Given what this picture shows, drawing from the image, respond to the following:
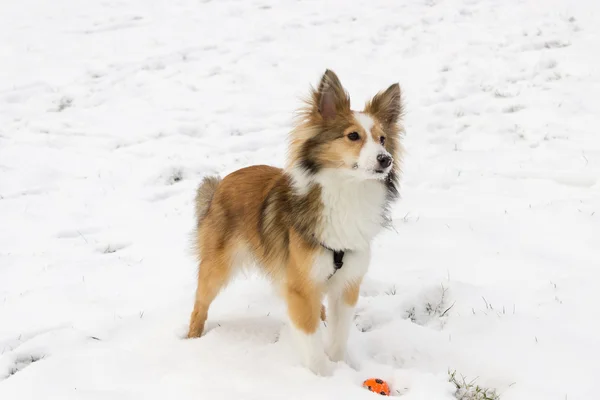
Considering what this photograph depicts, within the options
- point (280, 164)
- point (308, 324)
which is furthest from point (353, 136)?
point (280, 164)

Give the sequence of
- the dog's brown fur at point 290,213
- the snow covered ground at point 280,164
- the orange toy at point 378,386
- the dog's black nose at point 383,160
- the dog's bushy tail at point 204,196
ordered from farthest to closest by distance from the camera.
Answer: the dog's bushy tail at point 204,196, the snow covered ground at point 280,164, the dog's brown fur at point 290,213, the orange toy at point 378,386, the dog's black nose at point 383,160

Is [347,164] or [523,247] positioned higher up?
[347,164]

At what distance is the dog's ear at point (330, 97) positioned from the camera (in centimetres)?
345

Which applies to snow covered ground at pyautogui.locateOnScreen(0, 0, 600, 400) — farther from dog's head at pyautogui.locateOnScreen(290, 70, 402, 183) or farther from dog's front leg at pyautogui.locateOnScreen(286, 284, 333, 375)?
dog's head at pyautogui.locateOnScreen(290, 70, 402, 183)

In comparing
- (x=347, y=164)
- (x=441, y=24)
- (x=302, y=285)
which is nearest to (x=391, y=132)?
(x=347, y=164)

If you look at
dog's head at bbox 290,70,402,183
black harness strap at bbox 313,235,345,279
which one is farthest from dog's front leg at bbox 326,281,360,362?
dog's head at bbox 290,70,402,183

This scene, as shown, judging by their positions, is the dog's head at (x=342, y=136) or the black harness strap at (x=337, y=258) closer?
the dog's head at (x=342, y=136)

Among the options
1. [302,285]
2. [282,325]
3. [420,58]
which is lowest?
[282,325]

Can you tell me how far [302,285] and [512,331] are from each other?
174 centimetres

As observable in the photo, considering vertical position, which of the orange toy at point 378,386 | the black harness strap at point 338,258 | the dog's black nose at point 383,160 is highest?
the dog's black nose at point 383,160

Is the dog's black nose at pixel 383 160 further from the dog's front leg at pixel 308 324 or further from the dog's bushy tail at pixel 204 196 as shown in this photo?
the dog's bushy tail at pixel 204 196

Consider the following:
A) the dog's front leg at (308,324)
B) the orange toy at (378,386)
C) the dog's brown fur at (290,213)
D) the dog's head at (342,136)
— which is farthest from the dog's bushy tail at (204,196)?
the orange toy at (378,386)

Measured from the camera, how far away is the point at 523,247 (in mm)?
4957

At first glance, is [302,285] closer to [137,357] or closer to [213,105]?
[137,357]
